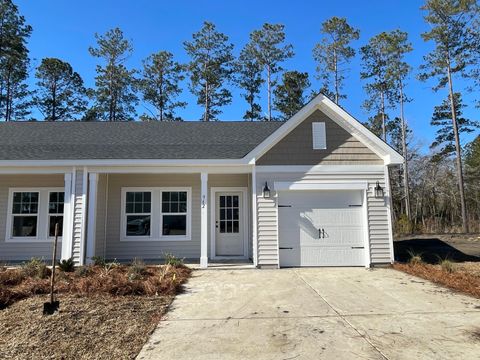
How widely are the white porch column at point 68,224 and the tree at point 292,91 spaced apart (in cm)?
2118

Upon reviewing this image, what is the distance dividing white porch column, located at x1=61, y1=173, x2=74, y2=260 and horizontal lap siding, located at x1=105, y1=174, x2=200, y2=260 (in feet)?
5.00

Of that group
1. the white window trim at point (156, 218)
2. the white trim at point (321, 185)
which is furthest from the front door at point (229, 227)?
the white trim at point (321, 185)

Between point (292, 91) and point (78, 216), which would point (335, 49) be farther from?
point (78, 216)

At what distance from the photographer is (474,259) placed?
10.8 meters

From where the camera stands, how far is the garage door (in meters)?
9.68

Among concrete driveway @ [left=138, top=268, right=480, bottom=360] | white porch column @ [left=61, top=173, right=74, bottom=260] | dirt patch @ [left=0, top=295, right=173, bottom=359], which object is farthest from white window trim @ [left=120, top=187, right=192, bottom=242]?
dirt patch @ [left=0, top=295, right=173, bottom=359]

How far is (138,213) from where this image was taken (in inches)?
442

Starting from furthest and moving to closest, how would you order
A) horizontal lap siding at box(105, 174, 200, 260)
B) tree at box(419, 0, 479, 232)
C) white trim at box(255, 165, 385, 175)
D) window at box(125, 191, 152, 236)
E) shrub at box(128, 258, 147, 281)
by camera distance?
tree at box(419, 0, 479, 232), window at box(125, 191, 152, 236), horizontal lap siding at box(105, 174, 200, 260), white trim at box(255, 165, 385, 175), shrub at box(128, 258, 147, 281)

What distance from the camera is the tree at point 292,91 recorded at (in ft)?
94.4

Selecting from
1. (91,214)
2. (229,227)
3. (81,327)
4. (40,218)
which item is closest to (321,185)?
(229,227)

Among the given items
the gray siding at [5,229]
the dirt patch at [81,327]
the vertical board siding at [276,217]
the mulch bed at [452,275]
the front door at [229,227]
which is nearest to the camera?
the dirt patch at [81,327]

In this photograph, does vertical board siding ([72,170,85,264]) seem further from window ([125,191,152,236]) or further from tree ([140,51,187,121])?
tree ([140,51,187,121])

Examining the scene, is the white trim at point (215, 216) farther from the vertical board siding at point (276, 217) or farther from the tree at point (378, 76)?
the tree at point (378, 76)

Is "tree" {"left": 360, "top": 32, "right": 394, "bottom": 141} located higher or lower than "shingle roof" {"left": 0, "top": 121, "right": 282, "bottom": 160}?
higher
